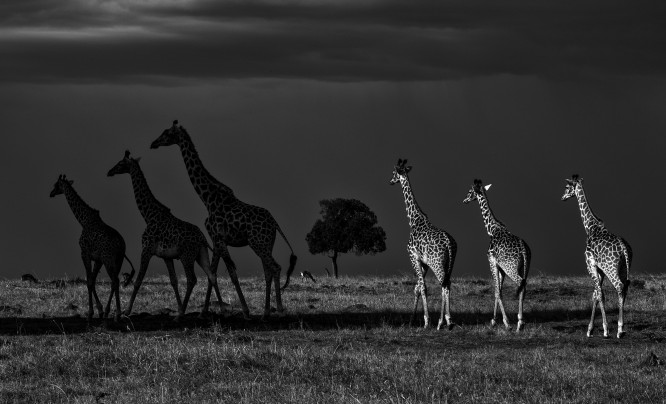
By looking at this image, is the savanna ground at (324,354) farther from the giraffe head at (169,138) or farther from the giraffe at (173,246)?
the giraffe head at (169,138)

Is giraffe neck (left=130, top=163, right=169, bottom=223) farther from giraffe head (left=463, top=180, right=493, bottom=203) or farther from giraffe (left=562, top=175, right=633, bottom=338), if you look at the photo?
giraffe (left=562, top=175, right=633, bottom=338)

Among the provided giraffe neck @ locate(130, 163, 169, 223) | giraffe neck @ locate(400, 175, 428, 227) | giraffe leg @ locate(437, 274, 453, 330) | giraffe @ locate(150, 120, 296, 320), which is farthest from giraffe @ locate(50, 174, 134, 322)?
giraffe leg @ locate(437, 274, 453, 330)

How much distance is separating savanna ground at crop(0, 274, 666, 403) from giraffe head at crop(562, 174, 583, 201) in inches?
106

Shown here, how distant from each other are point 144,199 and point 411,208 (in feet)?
19.2

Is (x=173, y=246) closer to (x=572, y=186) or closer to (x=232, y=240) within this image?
(x=232, y=240)

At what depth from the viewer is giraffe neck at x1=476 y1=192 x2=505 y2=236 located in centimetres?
2373

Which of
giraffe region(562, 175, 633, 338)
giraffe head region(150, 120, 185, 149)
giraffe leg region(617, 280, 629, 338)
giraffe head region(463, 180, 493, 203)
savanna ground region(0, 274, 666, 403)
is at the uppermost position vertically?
giraffe head region(150, 120, 185, 149)

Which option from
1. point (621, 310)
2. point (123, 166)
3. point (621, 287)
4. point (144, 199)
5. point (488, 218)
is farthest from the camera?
point (123, 166)

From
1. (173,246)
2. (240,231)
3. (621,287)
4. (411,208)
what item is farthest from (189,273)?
(621,287)

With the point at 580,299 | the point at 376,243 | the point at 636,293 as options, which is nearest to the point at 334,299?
the point at 580,299

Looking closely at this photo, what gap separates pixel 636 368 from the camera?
16562 millimetres

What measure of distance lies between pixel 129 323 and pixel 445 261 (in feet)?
21.0

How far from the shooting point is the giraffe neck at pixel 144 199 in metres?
24.2

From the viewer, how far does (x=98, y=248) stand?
23250 millimetres
